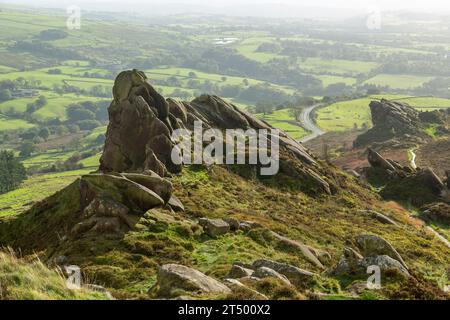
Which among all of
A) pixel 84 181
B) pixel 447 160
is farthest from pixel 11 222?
pixel 447 160

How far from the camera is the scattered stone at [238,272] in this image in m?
26.1

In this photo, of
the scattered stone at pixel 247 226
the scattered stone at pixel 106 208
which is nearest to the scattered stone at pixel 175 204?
the scattered stone at pixel 247 226

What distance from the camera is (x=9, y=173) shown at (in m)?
176

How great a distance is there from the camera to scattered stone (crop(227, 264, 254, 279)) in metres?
26.1

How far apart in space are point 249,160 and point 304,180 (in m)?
7.89

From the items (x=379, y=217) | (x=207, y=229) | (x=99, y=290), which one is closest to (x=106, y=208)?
(x=207, y=229)

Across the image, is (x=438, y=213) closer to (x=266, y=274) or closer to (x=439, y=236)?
(x=439, y=236)

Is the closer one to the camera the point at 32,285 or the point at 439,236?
the point at 32,285

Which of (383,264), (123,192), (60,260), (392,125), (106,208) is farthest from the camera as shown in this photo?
(392,125)

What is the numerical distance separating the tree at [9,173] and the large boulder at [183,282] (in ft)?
529

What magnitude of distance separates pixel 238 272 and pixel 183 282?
15.9 feet
